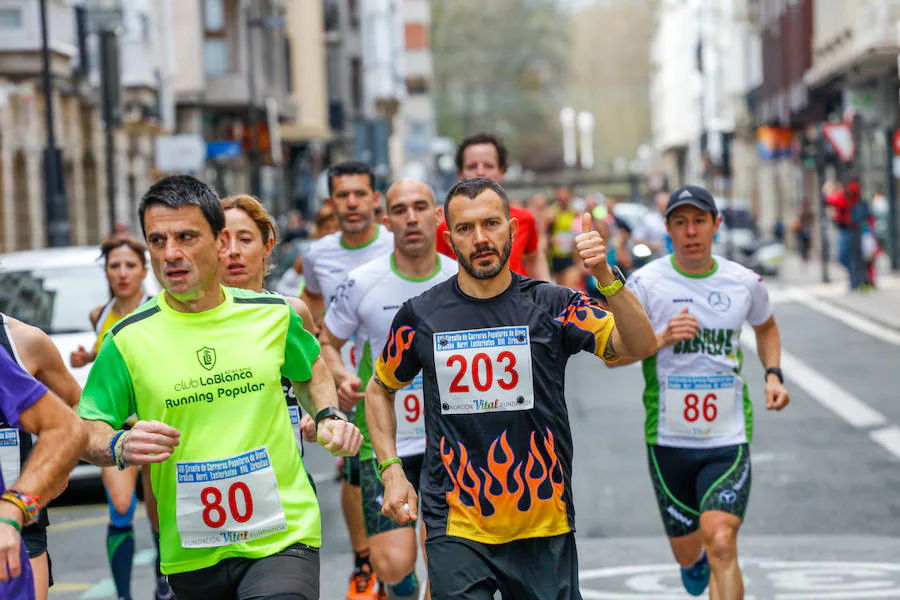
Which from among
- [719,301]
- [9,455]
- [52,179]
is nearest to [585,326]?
[9,455]

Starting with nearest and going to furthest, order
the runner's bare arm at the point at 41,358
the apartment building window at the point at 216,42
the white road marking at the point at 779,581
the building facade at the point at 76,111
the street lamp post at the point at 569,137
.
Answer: the runner's bare arm at the point at 41,358
the white road marking at the point at 779,581
the building facade at the point at 76,111
the apartment building window at the point at 216,42
the street lamp post at the point at 569,137

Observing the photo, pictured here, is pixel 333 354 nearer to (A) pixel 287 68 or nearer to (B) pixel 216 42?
(B) pixel 216 42

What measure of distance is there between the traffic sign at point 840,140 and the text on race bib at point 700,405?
26138mm

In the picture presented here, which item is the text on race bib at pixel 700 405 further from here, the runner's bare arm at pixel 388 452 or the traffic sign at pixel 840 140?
the traffic sign at pixel 840 140

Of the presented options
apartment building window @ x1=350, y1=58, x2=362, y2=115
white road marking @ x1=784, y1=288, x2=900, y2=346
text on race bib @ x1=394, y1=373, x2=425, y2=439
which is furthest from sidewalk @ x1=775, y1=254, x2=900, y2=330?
apartment building window @ x1=350, y1=58, x2=362, y2=115

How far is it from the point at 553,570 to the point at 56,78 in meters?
26.0

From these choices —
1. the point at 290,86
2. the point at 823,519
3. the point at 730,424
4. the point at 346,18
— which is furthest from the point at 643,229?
the point at 346,18

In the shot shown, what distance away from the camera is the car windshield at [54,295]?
43.1 ft

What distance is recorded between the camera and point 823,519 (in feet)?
35.0

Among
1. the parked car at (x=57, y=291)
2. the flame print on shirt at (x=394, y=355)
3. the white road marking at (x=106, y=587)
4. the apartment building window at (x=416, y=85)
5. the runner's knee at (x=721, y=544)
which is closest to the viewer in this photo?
the flame print on shirt at (x=394, y=355)

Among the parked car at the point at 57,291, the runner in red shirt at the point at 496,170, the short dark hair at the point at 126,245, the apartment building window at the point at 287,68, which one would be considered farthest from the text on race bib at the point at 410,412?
the apartment building window at the point at 287,68

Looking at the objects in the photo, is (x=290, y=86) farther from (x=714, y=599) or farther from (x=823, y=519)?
(x=714, y=599)

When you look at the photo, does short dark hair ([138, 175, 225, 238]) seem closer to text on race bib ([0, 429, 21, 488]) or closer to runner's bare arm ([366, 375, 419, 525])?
text on race bib ([0, 429, 21, 488])

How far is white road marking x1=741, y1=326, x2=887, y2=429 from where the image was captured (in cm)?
1503
